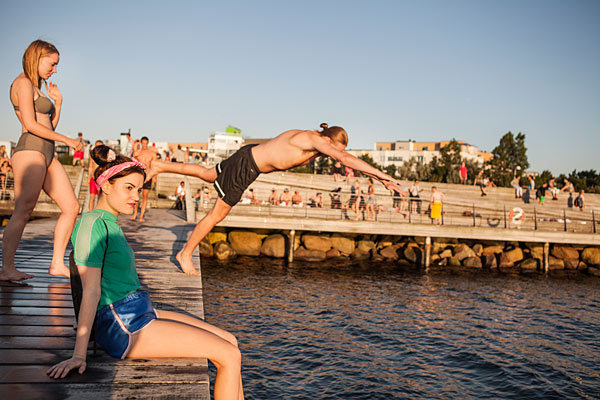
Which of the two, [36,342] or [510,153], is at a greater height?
[510,153]

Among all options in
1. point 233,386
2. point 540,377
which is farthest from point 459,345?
point 233,386

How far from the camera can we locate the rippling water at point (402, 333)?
27.6 ft

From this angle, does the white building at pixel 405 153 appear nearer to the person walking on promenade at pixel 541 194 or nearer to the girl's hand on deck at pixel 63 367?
the person walking on promenade at pixel 541 194

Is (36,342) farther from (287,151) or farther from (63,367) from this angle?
(287,151)

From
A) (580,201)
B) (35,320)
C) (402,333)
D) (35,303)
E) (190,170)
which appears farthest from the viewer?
(580,201)

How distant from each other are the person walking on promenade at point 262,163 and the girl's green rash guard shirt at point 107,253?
7.82 ft

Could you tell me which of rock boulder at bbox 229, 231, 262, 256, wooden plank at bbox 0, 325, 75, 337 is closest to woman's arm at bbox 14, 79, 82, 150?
wooden plank at bbox 0, 325, 75, 337

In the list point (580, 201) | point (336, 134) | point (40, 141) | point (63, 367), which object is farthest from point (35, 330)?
point (580, 201)

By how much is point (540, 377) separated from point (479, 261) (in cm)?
1329

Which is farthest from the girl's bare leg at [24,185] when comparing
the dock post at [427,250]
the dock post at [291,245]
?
the dock post at [427,250]

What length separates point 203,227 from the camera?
666cm

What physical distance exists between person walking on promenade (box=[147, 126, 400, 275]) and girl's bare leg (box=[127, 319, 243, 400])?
2.28m

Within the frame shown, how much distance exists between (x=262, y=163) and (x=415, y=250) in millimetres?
17751

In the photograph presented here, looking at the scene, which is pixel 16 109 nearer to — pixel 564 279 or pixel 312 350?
pixel 312 350
